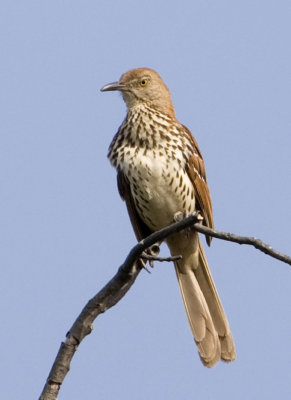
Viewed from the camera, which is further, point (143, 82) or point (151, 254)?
point (143, 82)

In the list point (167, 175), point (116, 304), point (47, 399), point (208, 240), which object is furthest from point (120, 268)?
point (208, 240)

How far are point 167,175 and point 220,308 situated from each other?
114cm

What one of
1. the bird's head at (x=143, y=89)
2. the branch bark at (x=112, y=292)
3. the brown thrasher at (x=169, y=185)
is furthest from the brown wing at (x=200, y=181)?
the branch bark at (x=112, y=292)

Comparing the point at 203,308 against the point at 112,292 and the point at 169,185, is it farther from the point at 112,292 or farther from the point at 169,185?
the point at 112,292

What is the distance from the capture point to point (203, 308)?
18.4 feet

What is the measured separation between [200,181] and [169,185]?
310 mm

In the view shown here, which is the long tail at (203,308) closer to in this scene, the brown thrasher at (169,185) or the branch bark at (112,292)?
the brown thrasher at (169,185)

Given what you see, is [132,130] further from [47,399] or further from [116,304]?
[47,399]

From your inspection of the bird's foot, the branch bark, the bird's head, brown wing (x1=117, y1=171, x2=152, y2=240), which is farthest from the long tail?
the branch bark

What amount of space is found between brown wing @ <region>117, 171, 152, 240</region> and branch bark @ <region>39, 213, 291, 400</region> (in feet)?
4.68

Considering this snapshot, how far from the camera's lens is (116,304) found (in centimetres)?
392

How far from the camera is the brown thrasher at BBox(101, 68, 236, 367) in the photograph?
526 cm

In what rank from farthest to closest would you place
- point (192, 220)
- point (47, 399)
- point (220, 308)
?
1. point (220, 308)
2. point (192, 220)
3. point (47, 399)

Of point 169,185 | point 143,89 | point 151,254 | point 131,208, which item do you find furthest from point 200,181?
point 151,254
